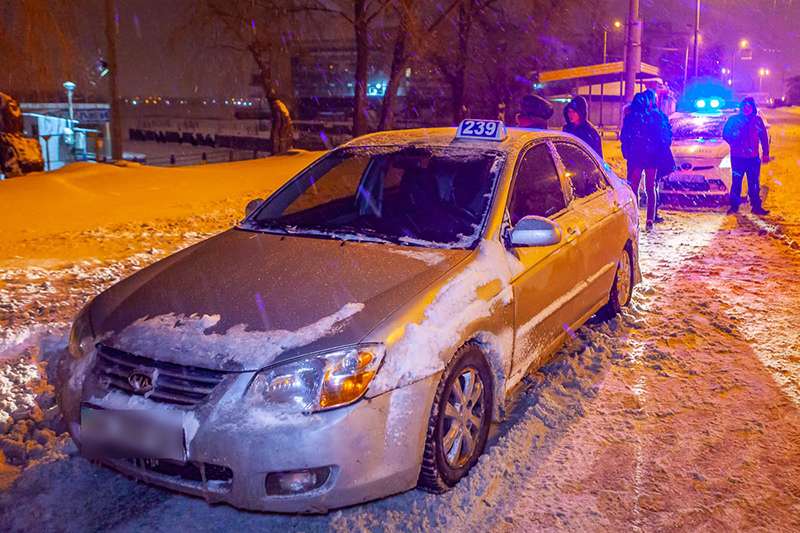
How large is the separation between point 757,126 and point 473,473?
9181 millimetres

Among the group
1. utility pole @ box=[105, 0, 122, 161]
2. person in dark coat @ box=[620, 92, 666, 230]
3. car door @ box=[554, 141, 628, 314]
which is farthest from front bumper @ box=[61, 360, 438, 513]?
utility pole @ box=[105, 0, 122, 161]

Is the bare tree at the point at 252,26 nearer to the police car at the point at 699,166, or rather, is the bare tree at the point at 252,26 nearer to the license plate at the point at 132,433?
the police car at the point at 699,166

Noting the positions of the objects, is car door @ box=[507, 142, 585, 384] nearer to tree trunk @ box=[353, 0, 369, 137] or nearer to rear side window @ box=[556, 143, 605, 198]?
rear side window @ box=[556, 143, 605, 198]

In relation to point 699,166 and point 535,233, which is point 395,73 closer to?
point 699,166

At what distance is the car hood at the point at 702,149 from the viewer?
37.6 feet

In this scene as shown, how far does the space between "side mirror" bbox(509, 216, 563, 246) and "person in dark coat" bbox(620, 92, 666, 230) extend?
6.30m

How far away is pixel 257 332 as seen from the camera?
2.97 meters

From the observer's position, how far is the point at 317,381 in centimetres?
282

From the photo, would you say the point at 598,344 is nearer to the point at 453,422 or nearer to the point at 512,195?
the point at 512,195

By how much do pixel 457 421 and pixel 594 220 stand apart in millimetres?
2265

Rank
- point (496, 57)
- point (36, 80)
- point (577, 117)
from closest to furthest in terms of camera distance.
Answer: point (577, 117), point (36, 80), point (496, 57)

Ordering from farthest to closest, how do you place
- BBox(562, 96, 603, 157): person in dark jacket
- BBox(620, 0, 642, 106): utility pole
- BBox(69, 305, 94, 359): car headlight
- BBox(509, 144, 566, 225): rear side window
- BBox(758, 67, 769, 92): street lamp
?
1. BBox(758, 67, 769, 92): street lamp
2. BBox(620, 0, 642, 106): utility pole
3. BBox(562, 96, 603, 157): person in dark jacket
4. BBox(509, 144, 566, 225): rear side window
5. BBox(69, 305, 94, 359): car headlight

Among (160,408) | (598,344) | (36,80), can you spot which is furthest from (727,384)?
(36,80)

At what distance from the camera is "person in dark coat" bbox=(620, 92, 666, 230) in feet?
31.4
